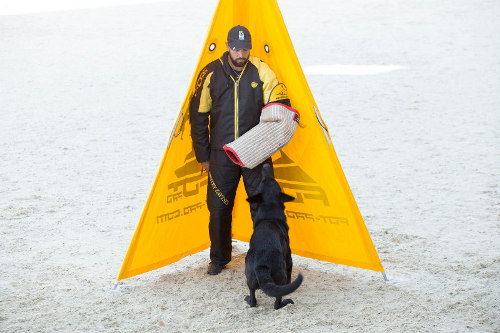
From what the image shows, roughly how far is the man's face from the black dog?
952 millimetres

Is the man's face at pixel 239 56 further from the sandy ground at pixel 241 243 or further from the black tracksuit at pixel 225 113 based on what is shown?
the sandy ground at pixel 241 243

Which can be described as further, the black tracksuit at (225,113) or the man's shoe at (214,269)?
the man's shoe at (214,269)

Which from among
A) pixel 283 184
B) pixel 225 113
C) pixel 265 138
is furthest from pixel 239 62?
pixel 283 184

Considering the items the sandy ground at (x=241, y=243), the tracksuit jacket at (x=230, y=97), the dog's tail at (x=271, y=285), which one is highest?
the tracksuit jacket at (x=230, y=97)

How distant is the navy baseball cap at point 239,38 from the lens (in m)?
5.71

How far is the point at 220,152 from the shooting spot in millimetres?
6059

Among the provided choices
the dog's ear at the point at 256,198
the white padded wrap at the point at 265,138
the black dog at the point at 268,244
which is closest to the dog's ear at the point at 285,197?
the black dog at the point at 268,244

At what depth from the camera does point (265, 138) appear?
18.7 feet

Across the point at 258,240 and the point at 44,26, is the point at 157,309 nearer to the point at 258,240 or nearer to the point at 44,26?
the point at 258,240

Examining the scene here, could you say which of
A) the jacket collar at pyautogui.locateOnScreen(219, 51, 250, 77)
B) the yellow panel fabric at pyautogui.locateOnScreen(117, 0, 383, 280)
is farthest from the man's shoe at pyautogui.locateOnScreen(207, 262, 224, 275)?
the jacket collar at pyautogui.locateOnScreen(219, 51, 250, 77)

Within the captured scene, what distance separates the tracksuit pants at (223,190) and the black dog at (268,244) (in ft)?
1.34

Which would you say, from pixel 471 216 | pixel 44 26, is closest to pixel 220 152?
pixel 471 216

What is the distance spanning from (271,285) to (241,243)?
210 centimetres

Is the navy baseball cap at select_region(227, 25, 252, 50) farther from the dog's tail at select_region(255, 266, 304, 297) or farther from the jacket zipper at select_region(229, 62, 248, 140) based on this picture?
the dog's tail at select_region(255, 266, 304, 297)
